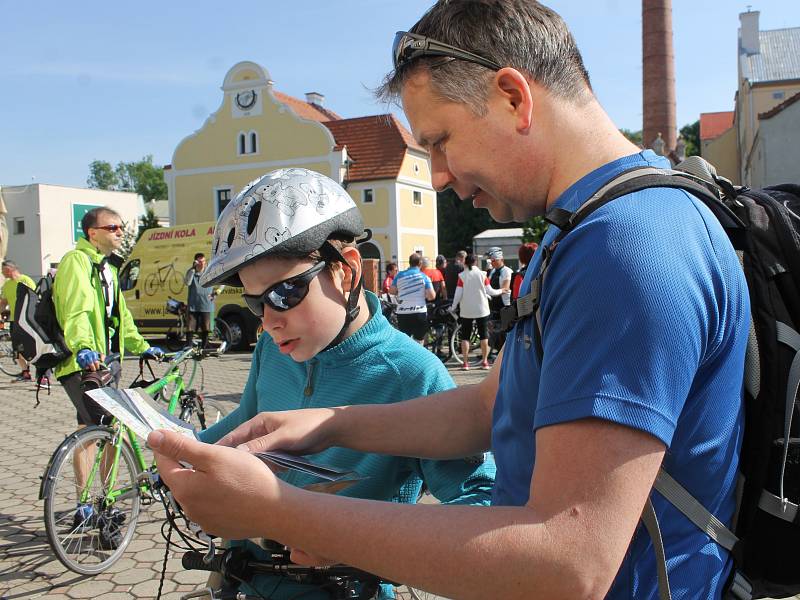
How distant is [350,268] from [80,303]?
13.0 ft

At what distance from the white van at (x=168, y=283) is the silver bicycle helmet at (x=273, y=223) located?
1533cm

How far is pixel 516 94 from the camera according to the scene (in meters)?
1.10

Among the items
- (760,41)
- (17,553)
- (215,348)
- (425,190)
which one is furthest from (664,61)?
(17,553)

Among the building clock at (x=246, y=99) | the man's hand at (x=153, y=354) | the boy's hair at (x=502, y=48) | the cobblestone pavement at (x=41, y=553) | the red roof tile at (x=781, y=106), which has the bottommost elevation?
the cobblestone pavement at (x=41, y=553)

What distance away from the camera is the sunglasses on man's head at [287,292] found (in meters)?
1.75

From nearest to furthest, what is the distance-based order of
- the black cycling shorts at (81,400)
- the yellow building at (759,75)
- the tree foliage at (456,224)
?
the black cycling shorts at (81,400)
the yellow building at (759,75)
the tree foliage at (456,224)

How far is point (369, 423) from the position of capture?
1600mm

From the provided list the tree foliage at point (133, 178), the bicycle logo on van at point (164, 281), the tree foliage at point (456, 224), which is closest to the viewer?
the bicycle logo on van at point (164, 281)

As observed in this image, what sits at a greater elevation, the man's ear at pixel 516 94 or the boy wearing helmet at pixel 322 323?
the man's ear at pixel 516 94

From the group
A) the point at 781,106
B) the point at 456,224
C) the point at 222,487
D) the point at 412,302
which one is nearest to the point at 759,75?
the point at 781,106

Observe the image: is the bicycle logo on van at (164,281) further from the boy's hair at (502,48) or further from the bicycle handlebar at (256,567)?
the boy's hair at (502,48)

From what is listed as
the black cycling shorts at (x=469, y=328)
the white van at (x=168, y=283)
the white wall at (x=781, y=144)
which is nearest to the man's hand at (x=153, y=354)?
the black cycling shorts at (x=469, y=328)

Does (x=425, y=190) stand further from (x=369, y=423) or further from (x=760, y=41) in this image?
(x=369, y=423)

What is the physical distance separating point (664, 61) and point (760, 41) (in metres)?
22.8
